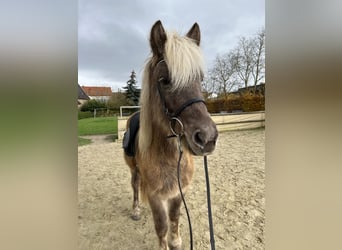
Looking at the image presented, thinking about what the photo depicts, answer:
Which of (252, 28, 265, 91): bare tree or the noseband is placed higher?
(252, 28, 265, 91): bare tree

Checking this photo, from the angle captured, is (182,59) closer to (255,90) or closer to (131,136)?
(255,90)

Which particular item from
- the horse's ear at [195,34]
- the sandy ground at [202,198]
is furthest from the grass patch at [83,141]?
the horse's ear at [195,34]

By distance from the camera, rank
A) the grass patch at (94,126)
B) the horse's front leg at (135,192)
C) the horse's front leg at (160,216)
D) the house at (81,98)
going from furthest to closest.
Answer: the horse's front leg at (135,192) → the horse's front leg at (160,216) → the grass patch at (94,126) → the house at (81,98)

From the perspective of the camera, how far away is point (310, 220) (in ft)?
1.09

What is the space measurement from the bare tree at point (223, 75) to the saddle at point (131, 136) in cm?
30

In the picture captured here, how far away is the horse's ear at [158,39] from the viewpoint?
548 mm

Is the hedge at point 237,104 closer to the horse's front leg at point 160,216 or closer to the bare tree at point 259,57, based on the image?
the bare tree at point 259,57

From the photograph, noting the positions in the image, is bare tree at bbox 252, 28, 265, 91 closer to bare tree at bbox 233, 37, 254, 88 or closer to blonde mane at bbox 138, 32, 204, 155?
bare tree at bbox 233, 37, 254, 88

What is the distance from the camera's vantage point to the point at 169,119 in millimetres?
559

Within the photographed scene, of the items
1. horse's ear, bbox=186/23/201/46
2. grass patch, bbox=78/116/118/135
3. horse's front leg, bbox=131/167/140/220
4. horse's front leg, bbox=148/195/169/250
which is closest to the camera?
grass patch, bbox=78/116/118/135

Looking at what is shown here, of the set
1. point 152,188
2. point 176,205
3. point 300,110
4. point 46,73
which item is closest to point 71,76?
point 46,73

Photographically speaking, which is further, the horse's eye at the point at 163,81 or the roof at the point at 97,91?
the horse's eye at the point at 163,81

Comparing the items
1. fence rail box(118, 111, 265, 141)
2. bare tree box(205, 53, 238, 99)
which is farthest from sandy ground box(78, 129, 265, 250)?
bare tree box(205, 53, 238, 99)

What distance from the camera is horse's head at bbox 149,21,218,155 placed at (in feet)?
1.58
